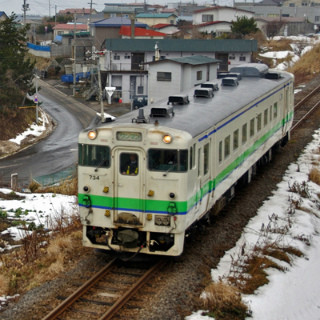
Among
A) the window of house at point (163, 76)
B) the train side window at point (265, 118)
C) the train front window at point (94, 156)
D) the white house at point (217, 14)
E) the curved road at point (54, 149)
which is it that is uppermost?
the white house at point (217, 14)

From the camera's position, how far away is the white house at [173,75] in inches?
1582

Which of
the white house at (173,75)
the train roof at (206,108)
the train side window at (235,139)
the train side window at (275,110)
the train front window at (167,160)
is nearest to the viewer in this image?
the train front window at (167,160)

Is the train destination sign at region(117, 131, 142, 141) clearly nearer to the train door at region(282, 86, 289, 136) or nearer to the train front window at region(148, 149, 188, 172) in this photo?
the train front window at region(148, 149, 188, 172)

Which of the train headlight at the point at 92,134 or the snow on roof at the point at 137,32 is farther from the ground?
the snow on roof at the point at 137,32

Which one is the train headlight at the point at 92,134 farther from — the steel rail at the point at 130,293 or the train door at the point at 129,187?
the steel rail at the point at 130,293

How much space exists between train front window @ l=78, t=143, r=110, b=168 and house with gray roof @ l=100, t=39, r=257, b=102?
37.4 metres

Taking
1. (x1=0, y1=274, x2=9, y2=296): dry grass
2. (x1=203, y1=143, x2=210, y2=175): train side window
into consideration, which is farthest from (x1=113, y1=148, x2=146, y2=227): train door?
(x1=0, y1=274, x2=9, y2=296): dry grass

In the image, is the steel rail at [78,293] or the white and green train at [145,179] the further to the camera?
the white and green train at [145,179]

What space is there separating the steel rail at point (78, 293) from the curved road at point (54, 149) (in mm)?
14737

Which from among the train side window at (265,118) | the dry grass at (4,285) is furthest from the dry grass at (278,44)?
the dry grass at (4,285)

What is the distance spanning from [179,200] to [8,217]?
6.59 metres

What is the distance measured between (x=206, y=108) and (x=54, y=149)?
70.9ft

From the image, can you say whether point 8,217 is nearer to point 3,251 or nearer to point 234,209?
point 3,251

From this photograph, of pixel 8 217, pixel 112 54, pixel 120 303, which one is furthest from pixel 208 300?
pixel 112 54
